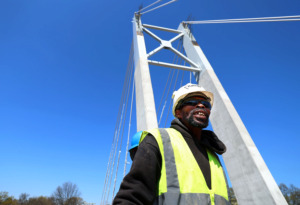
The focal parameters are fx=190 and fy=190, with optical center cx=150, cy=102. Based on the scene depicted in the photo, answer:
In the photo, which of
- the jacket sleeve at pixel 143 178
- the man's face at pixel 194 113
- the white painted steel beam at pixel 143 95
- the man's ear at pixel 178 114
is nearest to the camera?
the jacket sleeve at pixel 143 178

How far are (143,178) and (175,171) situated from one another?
0.19 metres

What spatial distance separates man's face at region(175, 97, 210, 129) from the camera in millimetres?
1346

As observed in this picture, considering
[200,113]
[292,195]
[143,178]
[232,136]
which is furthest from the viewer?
[292,195]

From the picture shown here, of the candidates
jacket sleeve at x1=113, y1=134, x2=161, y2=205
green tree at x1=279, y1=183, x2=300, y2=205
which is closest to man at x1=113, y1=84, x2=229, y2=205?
jacket sleeve at x1=113, y1=134, x2=161, y2=205

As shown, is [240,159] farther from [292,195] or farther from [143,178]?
[292,195]

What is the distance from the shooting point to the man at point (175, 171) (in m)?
0.89

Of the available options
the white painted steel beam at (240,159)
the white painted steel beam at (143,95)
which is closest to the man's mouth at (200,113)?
the white painted steel beam at (143,95)

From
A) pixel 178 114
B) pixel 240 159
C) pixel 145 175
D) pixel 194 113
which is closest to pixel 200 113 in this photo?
pixel 194 113

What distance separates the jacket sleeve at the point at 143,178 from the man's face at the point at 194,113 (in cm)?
42

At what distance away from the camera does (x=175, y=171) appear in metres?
1.00

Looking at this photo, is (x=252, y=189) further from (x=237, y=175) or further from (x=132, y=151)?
(x=132, y=151)

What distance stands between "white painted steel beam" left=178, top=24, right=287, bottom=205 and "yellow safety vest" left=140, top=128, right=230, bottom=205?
149 inches

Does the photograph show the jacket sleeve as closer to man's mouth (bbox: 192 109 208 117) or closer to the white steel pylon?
man's mouth (bbox: 192 109 208 117)

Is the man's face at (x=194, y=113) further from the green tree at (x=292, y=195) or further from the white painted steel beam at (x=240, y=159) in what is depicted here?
the green tree at (x=292, y=195)
